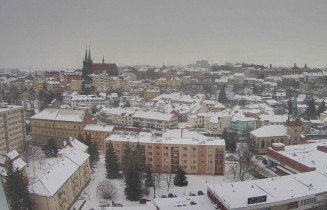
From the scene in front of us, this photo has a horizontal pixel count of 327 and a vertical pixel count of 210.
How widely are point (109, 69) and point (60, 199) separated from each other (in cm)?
1841

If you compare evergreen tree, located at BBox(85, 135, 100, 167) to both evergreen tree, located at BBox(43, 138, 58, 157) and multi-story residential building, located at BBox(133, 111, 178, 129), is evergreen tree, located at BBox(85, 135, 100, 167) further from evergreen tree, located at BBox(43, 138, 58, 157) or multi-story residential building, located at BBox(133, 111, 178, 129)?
multi-story residential building, located at BBox(133, 111, 178, 129)

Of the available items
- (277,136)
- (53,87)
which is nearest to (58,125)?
(277,136)

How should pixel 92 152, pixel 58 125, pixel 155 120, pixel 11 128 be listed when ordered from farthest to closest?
1. pixel 155 120
2. pixel 58 125
3. pixel 11 128
4. pixel 92 152

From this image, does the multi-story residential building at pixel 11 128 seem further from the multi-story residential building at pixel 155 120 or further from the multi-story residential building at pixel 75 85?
the multi-story residential building at pixel 75 85

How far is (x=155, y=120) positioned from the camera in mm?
12391

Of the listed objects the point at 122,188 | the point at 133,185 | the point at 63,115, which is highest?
the point at 63,115

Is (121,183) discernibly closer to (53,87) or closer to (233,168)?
(233,168)

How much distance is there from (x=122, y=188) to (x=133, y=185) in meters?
0.69

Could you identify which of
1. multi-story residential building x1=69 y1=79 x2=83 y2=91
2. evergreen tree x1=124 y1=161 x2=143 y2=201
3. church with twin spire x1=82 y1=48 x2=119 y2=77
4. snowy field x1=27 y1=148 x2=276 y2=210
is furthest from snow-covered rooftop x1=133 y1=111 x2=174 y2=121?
church with twin spire x1=82 y1=48 x2=119 y2=77

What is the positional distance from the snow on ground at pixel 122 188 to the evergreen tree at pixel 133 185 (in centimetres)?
11

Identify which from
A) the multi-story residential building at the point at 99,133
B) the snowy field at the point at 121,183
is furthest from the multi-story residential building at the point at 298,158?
the multi-story residential building at the point at 99,133

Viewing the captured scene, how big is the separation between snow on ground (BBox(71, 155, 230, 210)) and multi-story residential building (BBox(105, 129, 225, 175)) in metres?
0.24

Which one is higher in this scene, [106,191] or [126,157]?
[126,157]

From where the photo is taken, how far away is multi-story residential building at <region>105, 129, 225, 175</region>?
7.45 m
